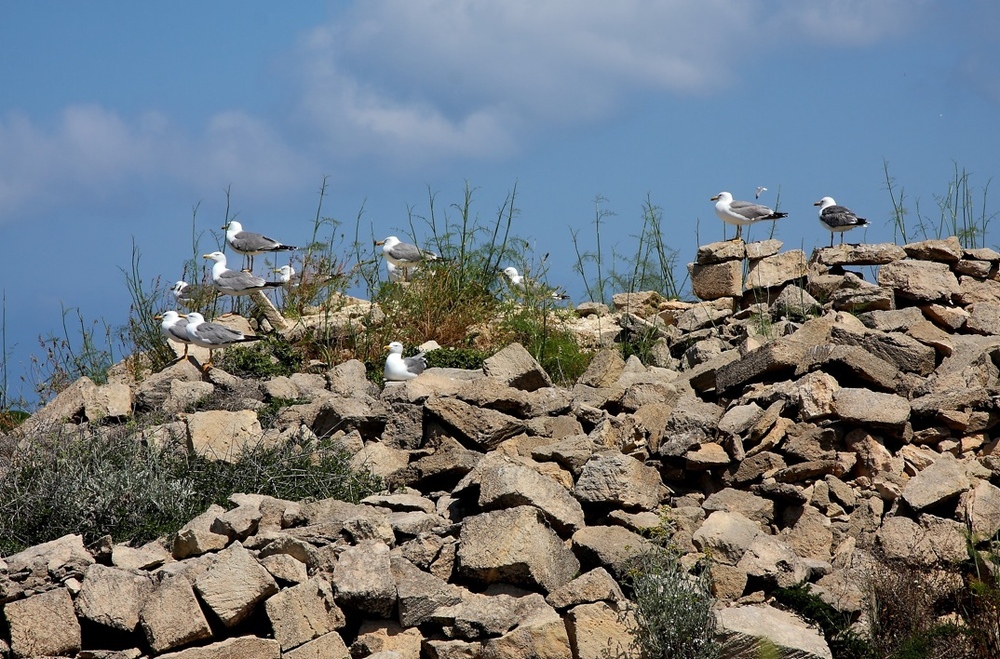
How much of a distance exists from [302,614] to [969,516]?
4.35m

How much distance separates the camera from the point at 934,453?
328 inches

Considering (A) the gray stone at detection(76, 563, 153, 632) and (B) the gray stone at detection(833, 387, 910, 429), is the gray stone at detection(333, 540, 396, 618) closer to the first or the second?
(A) the gray stone at detection(76, 563, 153, 632)

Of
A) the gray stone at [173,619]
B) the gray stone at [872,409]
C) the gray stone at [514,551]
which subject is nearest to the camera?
the gray stone at [173,619]

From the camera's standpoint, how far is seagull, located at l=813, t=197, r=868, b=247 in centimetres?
1284

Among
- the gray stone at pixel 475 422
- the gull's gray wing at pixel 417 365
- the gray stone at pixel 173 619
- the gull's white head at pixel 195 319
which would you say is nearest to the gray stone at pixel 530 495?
the gray stone at pixel 475 422

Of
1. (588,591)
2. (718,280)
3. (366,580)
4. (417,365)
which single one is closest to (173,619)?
(366,580)

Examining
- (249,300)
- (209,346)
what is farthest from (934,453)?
(249,300)

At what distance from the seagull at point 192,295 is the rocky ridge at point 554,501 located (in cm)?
254

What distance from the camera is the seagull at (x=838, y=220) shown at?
12.8 m

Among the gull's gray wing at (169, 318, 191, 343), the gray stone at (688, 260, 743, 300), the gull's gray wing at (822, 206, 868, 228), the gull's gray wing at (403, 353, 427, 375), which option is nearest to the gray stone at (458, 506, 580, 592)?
the gull's gray wing at (403, 353, 427, 375)

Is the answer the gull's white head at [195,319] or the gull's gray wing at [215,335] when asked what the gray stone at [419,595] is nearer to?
the gull's gray wing at [215,335]

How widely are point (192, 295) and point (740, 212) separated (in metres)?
6.69

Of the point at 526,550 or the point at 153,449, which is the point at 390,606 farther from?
the point at 153,449

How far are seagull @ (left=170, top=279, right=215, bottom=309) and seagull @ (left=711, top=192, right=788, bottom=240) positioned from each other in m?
6.27
